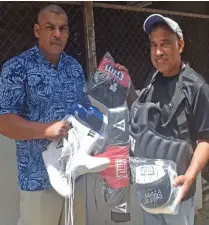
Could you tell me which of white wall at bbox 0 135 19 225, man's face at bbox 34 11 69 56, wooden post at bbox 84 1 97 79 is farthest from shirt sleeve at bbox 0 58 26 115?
wooden post at bbox 84 1 97 79

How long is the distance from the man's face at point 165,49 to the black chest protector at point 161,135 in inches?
3.1

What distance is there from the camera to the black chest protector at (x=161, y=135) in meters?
2.02

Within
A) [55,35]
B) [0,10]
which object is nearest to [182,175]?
[55,35]

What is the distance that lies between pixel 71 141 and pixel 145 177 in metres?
0.41

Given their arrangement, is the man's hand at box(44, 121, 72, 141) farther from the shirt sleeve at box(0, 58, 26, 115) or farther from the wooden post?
the wooden post

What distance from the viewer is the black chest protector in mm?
2018

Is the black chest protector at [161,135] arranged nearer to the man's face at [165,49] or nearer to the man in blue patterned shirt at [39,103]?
the man's face at [165,49]

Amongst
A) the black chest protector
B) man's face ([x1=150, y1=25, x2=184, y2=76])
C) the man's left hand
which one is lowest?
the man's left hand

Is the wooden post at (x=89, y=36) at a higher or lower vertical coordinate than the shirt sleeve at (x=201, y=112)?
higher

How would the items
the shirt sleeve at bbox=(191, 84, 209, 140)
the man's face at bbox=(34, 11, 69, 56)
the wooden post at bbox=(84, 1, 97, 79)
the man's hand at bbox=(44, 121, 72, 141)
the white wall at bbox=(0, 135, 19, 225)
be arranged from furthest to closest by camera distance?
1. the wooden post at bbox=(84, 1, 97, 79)
2. the white wall at bbox=(0, 135, 19, 225)
3. the man's face at bbox=(34, 11, 69, 56)
4. the man's hand at bbox=(44, 121, 72, 141)
5. the shirt sleeve at bbox=(191, 84, 209, 140)

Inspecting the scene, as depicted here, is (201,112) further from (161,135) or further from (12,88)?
(12,88)

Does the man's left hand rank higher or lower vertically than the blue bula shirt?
lower

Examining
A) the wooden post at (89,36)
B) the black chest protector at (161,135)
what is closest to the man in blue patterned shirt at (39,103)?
the black chest protector at (161,135)

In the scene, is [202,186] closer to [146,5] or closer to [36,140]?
[146,5]
